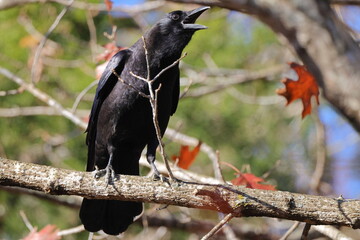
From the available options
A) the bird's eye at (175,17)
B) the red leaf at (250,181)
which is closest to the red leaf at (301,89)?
the red leaf at (250,181)

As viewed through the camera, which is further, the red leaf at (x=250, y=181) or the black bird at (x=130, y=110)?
the black bird at (x=130, y=110)

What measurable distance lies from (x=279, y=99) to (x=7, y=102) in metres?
3.30

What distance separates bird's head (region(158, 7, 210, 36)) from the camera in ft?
13.7

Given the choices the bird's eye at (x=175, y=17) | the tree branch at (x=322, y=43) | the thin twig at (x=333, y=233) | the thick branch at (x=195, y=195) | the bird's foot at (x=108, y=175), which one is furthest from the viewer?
the bird's eye at (x=175, y=17)

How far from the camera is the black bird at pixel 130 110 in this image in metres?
4.03

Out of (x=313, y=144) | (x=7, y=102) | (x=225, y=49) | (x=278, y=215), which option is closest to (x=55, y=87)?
(x=7, y=102)

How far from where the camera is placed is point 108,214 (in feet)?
14.0

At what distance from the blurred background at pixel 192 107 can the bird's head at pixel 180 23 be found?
1882 mm

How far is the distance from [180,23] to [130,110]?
2.49 ft

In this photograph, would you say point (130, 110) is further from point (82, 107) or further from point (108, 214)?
point (82, 107)

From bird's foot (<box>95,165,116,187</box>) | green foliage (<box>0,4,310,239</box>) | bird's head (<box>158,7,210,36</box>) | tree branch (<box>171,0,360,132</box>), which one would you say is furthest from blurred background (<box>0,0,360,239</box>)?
tree branch (<box>171,0,360,132</box>)

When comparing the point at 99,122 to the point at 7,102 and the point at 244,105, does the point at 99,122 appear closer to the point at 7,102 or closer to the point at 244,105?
the point at 7,102

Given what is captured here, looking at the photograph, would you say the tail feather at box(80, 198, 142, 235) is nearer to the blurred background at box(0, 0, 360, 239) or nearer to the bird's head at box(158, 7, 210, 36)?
the bird's head at box(158, 7, 210, 36)

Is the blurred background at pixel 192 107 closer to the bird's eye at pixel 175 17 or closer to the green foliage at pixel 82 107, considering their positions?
the green foliage at pixel 82 107
